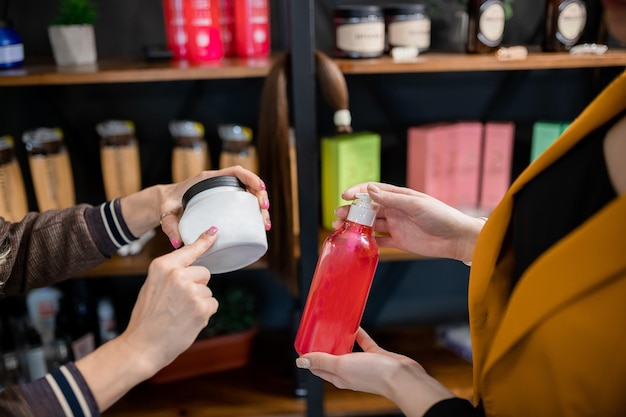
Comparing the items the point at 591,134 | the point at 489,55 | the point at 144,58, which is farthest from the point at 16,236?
the point at 489,55

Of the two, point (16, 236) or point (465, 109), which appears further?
point (465, 109)

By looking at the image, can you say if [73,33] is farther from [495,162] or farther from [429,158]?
[495,162]

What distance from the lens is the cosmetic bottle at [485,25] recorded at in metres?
1.52

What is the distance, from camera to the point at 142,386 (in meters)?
1.82

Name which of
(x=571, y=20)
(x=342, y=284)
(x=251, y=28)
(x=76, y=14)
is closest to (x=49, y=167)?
(x=76, y=14)

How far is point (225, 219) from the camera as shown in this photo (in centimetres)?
83

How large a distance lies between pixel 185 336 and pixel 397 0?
4.42 ft

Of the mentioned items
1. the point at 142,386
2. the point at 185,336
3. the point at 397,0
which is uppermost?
the point at 397,0

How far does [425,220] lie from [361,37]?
0.63 meters

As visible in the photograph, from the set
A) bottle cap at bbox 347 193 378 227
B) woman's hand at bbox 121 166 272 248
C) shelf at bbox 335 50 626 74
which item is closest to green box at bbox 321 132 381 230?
shelf at bbox 335 50 626 74

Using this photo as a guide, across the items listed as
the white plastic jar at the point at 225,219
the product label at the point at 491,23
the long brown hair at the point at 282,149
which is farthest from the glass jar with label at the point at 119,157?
the product label at the point at 491,23

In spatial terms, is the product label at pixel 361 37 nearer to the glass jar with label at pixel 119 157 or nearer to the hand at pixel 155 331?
the glass jar with label at pixel 119 157

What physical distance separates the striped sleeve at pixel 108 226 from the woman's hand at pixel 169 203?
13 millimetres

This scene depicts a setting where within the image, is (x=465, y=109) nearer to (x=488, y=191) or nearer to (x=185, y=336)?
(x=488, y=191)
